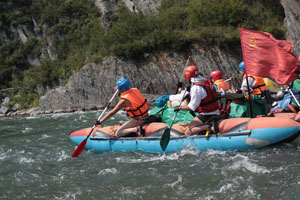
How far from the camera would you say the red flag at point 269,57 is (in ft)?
21.3

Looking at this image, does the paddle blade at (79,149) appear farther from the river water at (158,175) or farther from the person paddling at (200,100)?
the person paddling at (200,100)

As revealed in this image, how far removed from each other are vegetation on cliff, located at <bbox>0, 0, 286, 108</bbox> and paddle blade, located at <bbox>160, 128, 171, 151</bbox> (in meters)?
16.1

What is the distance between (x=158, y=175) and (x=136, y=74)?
1652cm

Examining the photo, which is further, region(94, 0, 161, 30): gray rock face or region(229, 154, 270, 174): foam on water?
region(94, 0, 161, 30): gray rock face

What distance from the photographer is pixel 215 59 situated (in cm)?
2136

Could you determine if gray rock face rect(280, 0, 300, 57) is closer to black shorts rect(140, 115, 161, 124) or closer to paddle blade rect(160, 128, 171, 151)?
black shorts rect(140, 115, 161, 124)

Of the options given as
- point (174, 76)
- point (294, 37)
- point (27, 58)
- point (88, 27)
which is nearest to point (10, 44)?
point (27, 58)

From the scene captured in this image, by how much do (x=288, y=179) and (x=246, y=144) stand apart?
149 cm

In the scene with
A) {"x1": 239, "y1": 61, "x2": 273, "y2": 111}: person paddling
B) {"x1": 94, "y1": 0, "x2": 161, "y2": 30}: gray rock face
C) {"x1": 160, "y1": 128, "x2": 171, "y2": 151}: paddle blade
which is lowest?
{"x1": 160, "y1": 128, "x2": 171, "y2": 151}: paddle blade

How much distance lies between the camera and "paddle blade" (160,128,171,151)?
21.0ft

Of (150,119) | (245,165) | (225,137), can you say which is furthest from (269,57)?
(150,119)

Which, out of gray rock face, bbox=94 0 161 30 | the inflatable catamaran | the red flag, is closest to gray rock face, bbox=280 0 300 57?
gray rock face, bbox=94 0 161 30

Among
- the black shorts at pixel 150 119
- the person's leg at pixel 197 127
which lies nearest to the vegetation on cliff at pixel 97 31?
the black shorts at pixel 150 119

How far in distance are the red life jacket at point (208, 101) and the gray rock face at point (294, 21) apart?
17751mm
